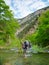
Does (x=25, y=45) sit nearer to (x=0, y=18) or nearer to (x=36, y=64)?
(x=0, y=18)

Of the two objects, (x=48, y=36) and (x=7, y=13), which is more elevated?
(x=7, y=13)

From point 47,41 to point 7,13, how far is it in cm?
3753

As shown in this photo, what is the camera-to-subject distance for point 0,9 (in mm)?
32250

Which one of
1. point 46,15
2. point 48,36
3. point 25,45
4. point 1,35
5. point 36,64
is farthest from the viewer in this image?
point 46,15

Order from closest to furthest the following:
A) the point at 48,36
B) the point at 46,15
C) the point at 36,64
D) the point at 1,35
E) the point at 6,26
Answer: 1. the point at 36,64
2. the point at 1,35
3. the point at 6,26
4. the point at 48,36
5. the point at 46,15

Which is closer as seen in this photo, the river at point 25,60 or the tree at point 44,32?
the river at point 25,60

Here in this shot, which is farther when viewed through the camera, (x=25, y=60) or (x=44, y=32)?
(x=44, y=32)

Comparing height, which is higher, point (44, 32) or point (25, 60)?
point (44, 32)

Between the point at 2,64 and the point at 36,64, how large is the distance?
2590 mm

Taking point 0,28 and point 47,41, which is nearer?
point 0,28

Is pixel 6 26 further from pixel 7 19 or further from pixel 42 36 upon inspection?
pixel 42 36

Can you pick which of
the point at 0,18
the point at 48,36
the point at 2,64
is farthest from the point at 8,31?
the point at 48,36

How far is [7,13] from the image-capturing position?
3559 centimetres

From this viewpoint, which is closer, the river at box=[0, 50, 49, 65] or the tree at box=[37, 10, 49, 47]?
the river at box=[0, 50, 49, 65]
